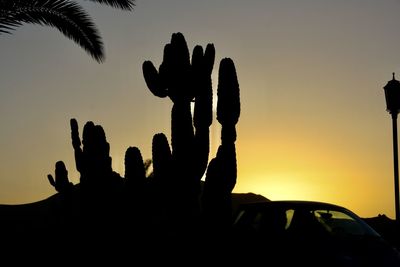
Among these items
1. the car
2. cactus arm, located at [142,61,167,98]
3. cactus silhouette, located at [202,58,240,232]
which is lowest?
the car

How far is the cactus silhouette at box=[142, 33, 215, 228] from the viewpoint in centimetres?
1361

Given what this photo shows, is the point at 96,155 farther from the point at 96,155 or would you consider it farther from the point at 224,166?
the point at 224,166

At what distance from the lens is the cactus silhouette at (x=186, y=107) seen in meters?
13.6

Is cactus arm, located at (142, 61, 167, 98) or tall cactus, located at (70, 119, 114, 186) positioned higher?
cactus arm, located at (142, 61, 167, 98)

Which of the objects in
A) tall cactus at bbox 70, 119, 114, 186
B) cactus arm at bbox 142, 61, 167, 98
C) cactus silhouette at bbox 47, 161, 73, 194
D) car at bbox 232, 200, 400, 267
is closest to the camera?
car at bbox 232, 200, 400, 267

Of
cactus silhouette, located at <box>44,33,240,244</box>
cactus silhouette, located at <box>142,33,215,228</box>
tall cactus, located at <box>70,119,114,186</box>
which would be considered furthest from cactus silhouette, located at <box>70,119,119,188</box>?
cactus silhouette, located at <box>142,33,215,228</box>

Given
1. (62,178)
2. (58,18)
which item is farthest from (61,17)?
(62,178)

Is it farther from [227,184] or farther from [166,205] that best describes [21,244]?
[227,184]

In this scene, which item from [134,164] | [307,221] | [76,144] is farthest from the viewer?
[76,144]

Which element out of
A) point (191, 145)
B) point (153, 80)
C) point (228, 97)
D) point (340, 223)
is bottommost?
point (340, 223)

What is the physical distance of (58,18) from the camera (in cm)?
1173

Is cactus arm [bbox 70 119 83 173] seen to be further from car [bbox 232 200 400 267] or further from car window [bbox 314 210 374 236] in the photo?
car window [bbox 314 210 374 236]

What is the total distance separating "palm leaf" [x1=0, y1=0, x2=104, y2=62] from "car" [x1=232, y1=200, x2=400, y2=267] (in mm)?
5712

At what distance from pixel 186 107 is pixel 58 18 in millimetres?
3535
